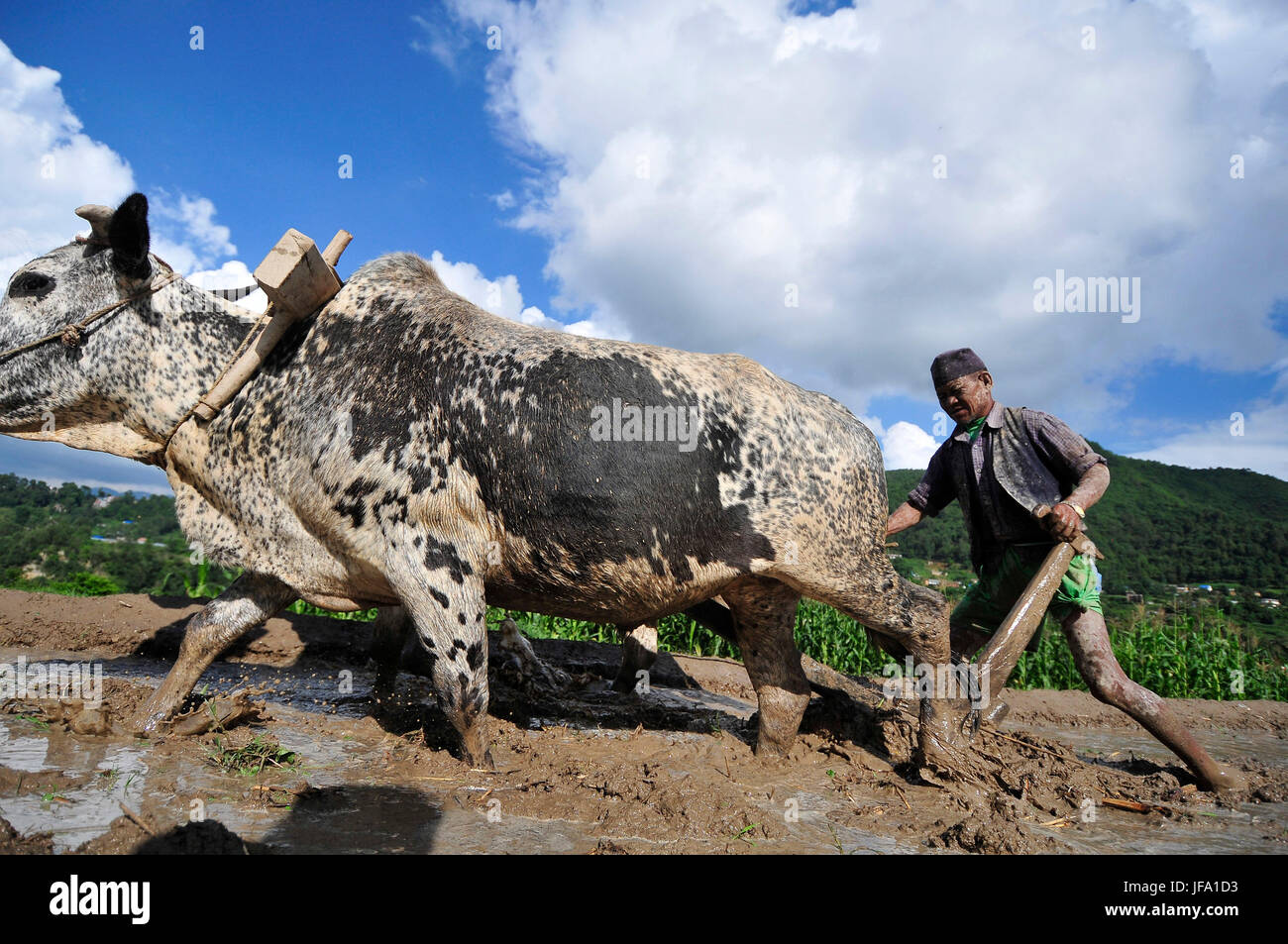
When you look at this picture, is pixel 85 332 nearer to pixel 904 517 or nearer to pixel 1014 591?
pixel 904 517

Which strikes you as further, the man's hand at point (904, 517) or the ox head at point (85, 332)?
the man's hand at point (904, 517)

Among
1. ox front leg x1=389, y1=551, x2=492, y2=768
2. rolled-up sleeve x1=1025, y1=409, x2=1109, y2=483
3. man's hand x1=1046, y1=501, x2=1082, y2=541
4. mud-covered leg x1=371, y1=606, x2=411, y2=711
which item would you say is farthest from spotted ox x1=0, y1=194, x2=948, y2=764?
mud-covered leg x1=371, y1=606, x2=411, y2=711

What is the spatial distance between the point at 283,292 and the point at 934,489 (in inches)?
168

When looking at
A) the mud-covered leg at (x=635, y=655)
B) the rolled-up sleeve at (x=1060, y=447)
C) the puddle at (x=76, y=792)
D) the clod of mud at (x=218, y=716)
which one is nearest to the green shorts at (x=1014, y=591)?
the rolled-up sleeve at (x=1060, y=447)

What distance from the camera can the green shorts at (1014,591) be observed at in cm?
436

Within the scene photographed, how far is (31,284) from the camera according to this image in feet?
14.1

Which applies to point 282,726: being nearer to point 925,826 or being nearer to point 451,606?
point 451,606

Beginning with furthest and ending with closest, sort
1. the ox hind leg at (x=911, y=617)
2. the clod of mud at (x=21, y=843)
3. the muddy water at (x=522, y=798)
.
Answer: the ox hind leg at (x=911, y=617) < the muddy water at (x=522, y=798) < the clod of mud at (x=21, y=843)

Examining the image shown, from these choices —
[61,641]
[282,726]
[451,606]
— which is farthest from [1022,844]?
[61,641]

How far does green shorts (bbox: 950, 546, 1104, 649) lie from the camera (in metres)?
4.36

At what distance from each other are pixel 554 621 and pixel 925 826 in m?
7.48

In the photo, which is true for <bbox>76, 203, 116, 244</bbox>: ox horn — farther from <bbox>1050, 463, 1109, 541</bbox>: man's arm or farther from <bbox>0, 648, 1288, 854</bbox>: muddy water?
<bbox>1050, 463, 1109, 541</bbox>: man's arm

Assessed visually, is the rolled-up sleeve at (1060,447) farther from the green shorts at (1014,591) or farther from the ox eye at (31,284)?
the ox eye at (31,284)

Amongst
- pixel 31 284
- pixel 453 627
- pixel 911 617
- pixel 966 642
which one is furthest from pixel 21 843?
pixel 966 642
